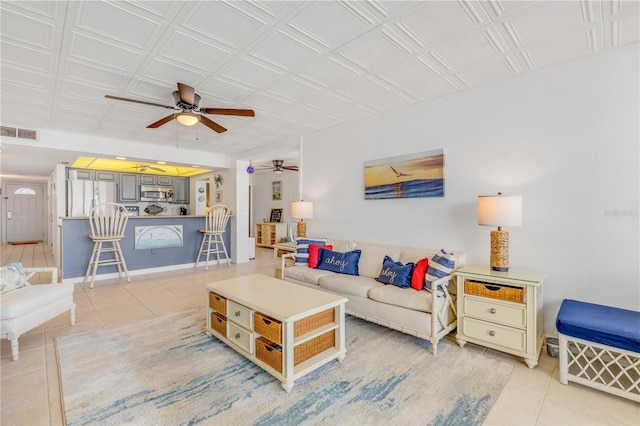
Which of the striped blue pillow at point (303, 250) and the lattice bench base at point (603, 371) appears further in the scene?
the striped blue pillow at point (303, 250)

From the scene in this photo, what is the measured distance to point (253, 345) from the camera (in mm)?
2289

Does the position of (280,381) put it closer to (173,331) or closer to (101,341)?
(173,331)

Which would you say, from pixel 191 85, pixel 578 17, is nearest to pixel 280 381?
pixel 191 85

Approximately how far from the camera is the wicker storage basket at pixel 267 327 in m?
2.06

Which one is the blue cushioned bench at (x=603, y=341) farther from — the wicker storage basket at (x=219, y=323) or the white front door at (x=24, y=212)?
the white front door at (x=24, y=212)

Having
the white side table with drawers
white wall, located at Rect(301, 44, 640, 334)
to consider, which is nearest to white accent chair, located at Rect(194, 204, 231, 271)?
white wall, located at Rect(301, 44, 640, 334)

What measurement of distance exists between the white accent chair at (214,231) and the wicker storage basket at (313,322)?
4.09 meters

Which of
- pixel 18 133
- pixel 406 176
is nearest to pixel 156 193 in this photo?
pixel 18 133

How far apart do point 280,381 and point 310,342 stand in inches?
12.9

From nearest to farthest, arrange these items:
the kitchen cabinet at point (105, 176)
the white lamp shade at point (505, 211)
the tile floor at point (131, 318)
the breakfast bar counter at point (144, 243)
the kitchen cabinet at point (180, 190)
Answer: the tile floor at point (131, 318) < the white lamp shade at point (505, 211) < the breakfast bar counter at point (144, 243) < the kitchen cabinet at point (105, 176) < the kitchen cabinet at point (180, 190)

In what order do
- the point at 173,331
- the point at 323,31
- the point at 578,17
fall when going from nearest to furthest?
the point at 578,17 → the point at 323,31 → the point at 173,331

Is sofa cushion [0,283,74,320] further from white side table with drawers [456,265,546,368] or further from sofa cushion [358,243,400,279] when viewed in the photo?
white side table with drawers [456,265,546,368]

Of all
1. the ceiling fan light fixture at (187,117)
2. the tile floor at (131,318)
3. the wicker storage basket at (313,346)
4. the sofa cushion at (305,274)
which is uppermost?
the ceiling fan light fixture at (187,117)

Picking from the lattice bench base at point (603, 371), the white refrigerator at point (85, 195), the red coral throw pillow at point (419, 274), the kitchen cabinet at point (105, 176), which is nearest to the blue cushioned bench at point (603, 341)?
the lattice bench base at point (603, 371)
